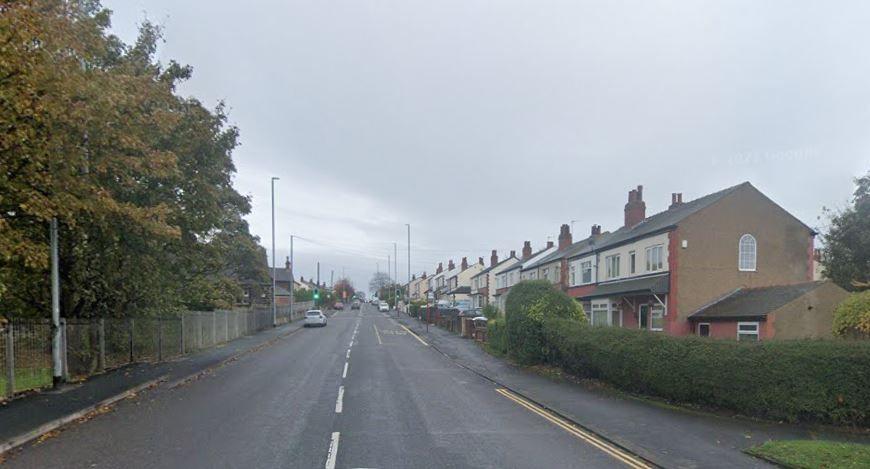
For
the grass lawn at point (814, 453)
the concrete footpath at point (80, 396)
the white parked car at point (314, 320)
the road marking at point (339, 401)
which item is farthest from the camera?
the white parked car at point (314, 320)

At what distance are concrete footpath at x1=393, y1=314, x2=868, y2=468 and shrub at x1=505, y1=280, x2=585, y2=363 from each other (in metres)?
4.93

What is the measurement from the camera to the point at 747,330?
26156mm

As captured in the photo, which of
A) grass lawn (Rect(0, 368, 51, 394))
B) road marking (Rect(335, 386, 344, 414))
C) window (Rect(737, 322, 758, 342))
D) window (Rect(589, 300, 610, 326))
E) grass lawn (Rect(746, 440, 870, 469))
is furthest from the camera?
window (Rect(589, 300, 610, 326))

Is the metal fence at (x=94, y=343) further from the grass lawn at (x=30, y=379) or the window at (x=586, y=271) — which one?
the window at (x=586, y=271)

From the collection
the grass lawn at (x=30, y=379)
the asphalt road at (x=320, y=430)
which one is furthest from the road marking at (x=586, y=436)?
the grass lawn at (x=30, y=379)

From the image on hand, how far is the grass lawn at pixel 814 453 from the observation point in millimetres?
8289

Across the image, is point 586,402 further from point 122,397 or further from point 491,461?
point 122,397

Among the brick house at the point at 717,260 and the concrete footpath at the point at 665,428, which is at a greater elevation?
the brick house at the point at 717,260

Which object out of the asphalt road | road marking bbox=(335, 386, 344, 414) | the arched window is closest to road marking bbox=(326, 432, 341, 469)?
the asphalt road

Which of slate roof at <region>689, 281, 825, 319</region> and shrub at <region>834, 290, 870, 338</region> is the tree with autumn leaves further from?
slate roof at <region>689, 281, 825, 319</region>

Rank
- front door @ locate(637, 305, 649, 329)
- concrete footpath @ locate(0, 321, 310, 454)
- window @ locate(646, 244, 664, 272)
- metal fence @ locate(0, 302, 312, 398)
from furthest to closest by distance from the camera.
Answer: front door @ locate(637, 305, 649, 329)
window @ locate(646, 244, 664, 272)
metal fence @ locate(0, 302, 312, 398)
concrete footpath @ locate(0, 321, 310, 454)

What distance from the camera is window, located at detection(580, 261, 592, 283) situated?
42.2m

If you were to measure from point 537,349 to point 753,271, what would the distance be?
1531 centimetres

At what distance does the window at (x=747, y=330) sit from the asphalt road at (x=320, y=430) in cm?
1401
